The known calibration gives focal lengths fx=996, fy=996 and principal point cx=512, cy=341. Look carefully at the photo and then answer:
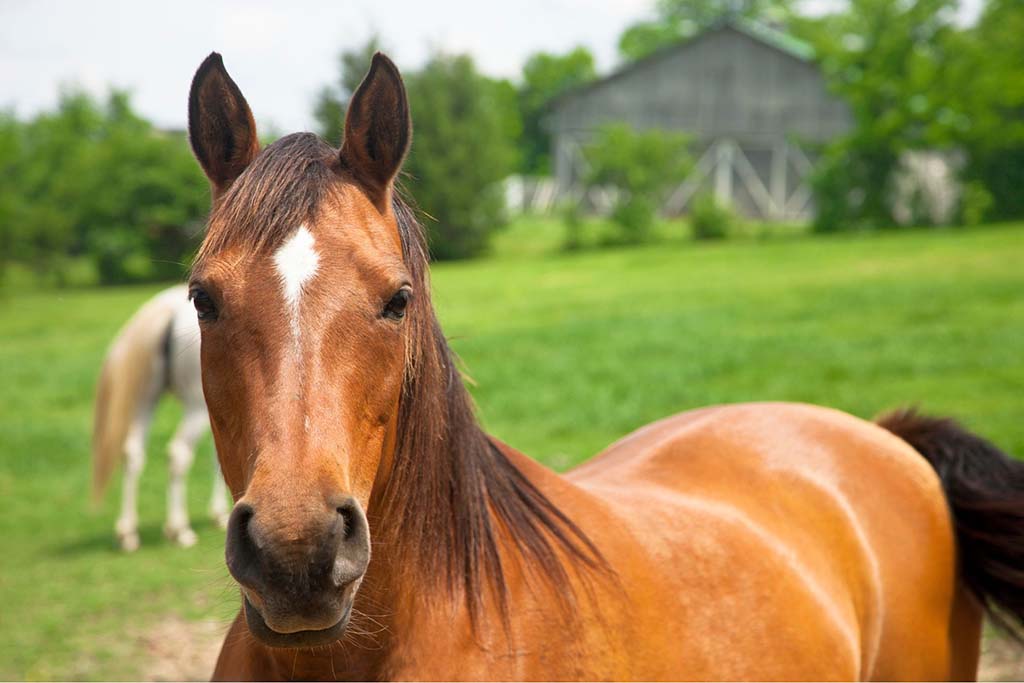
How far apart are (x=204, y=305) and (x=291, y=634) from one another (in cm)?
66

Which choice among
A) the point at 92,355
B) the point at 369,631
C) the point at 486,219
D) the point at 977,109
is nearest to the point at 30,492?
the point at 92,355

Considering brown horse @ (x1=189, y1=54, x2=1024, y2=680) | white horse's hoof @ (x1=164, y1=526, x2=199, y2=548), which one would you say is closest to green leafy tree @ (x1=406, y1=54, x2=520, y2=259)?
white horse's hoof @ (x1=164, y1=526, x2=199, y2=548)

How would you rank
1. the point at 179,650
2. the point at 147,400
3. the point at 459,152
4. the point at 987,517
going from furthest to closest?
the point at 459,152
the point at 147,400
the point at 179,650
the point at 987,517

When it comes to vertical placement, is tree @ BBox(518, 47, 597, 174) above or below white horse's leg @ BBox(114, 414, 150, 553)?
above

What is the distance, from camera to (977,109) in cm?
2603

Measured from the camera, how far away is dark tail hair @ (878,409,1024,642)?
3.22m

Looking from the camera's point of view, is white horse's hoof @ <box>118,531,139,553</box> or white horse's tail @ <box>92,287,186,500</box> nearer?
white horse's hoof @ <box>118,531,139,553</box>

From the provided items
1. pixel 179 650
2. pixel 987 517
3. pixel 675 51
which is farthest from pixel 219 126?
pixel 675 51

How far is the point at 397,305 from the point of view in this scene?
77.2 inches

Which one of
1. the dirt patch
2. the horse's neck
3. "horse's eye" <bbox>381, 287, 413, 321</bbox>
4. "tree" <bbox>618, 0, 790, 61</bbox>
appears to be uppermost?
"tree" <bbox>618, 0, 790, 61</bbox>

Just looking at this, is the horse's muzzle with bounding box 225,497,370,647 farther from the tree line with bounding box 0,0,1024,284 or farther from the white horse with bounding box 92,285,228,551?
the tree line with bounding box 0,0,1024,284

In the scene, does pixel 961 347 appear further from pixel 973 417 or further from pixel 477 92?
pixel 477 92

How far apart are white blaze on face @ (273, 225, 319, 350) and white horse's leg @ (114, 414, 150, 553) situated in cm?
709

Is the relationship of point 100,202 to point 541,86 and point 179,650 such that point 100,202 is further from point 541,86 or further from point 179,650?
point 541,86
